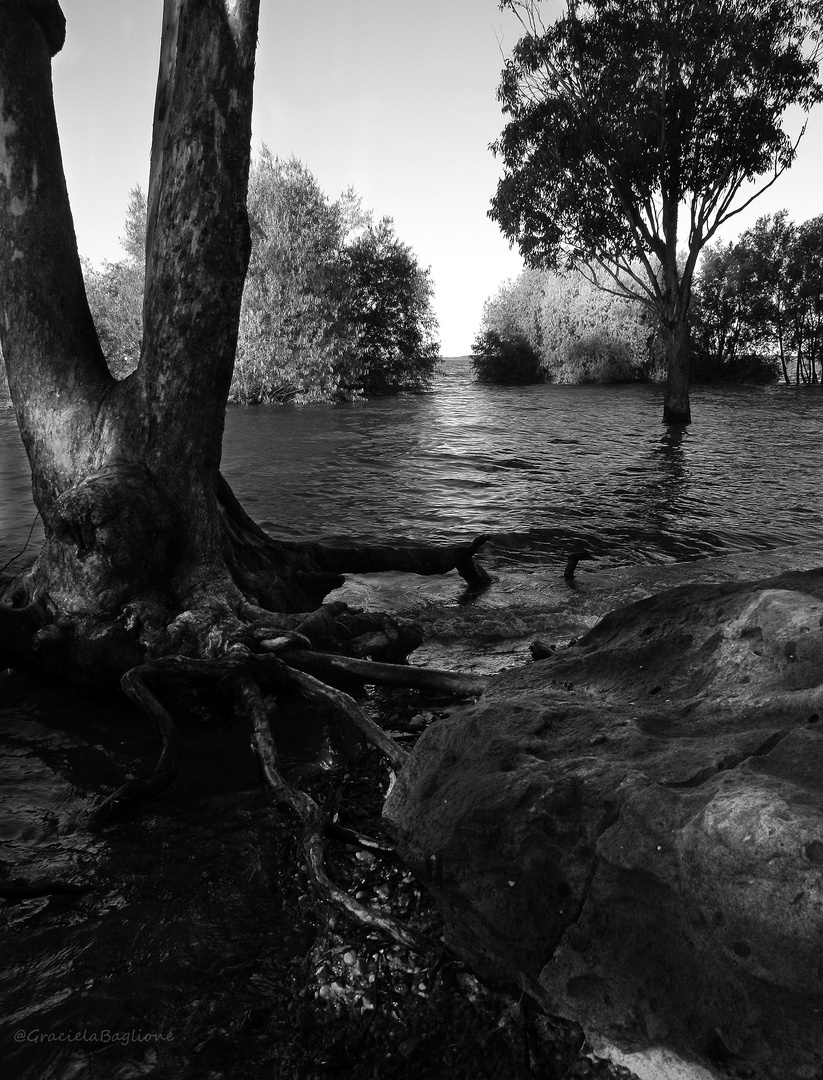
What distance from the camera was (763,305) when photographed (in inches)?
1827

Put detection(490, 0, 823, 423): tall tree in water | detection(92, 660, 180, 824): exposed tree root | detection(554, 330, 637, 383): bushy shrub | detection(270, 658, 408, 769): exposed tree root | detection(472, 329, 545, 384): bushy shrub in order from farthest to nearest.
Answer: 1. detection(472, 329, 545, 384): bushy shrub
2. detection(554, 330, 637, 383): bushy shrub
3. detection(490, 0, 823, 423): tall tree in water
4. detection(270, 658, 408, 769): exposed tree root
5. detection(92, 660, 180, 824): exposed tree root

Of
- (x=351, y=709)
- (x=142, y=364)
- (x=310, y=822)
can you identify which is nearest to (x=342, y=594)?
(x=142, y=364)

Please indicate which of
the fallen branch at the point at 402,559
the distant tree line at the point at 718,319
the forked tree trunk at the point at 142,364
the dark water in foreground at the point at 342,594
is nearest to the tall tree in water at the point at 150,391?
the forked tree trunk at the point at 142,364

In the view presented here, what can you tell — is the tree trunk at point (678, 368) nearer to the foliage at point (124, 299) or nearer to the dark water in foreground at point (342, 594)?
the dark water in foreground at point (342, 594)

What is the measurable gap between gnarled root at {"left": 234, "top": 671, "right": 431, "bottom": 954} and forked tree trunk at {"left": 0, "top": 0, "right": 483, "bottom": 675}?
0.70m

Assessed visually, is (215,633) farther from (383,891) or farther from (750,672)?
(750,672)

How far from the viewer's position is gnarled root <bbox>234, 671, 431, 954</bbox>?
8.78 feet

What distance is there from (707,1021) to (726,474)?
50.8ft

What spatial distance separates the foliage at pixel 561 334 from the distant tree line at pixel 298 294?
9.97m

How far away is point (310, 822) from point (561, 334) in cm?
5026

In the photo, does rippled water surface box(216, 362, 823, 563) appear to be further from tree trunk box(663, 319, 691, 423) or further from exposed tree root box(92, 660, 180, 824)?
exposed tree root box(92, 660, 180, 824)

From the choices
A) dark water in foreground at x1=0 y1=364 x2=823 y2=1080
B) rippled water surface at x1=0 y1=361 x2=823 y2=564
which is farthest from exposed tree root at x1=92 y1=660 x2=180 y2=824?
rippled water surface at x1=0 y1=361 x2=823 y2=564

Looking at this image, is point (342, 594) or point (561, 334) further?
point (561, 334)

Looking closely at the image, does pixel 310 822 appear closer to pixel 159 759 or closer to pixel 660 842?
pixel 159 759
